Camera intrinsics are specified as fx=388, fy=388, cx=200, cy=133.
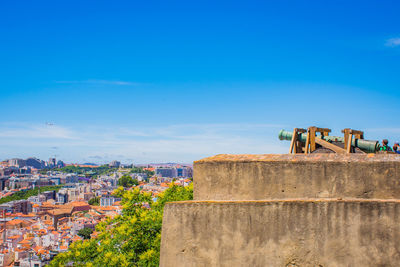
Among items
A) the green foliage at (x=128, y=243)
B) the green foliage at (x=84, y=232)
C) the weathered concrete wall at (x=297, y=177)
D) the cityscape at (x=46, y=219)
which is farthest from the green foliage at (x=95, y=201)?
the weathered concrete wall at (x=297, y=177)

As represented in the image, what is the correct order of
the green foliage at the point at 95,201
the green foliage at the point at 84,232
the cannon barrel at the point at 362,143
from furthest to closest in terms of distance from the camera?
the green foliage at the point at 95,201 → the green foliage at the point at 84,232 → the cannon barrel at the point at 362,143

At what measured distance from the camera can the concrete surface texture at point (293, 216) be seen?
4.75m

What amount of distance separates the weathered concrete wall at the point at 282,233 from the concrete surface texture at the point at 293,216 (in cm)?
1

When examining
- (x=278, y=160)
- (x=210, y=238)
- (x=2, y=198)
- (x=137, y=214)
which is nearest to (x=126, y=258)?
(x=137, y=214)

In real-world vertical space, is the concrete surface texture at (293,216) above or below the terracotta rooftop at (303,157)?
below

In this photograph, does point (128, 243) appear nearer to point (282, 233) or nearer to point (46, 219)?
point (282, 233)

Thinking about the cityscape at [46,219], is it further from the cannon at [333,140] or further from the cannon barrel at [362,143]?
the cannon barrel at [362,143]

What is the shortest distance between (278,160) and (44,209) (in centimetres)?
12081

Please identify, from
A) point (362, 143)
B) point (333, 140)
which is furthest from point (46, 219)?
point (362, 143)

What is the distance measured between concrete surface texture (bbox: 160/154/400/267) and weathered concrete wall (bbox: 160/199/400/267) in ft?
0.04

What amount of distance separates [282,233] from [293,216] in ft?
0.86

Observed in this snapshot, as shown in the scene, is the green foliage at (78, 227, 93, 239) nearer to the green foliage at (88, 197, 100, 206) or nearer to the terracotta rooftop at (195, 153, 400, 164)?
the green foliage at (88, 197, 100, 206)

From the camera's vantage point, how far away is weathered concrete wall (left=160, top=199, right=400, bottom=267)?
4719 millimetres

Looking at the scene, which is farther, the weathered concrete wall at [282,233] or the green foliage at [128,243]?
the green foliage at [128,243]
